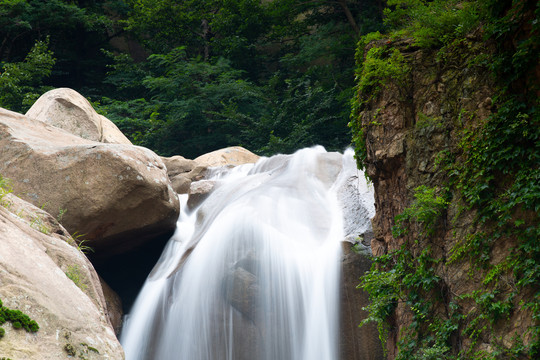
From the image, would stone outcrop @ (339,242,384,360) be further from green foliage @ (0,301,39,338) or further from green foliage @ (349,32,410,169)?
green foliage @ (0,301,39,338)

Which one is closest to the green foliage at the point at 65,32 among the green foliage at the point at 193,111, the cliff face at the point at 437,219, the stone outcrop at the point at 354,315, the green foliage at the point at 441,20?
the green foliage at the point at 193,111

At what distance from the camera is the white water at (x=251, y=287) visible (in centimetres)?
705

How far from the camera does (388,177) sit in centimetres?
619

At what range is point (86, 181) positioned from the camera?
7.98m

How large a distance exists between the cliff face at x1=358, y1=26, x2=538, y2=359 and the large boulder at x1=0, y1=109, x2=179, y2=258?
3890 mm

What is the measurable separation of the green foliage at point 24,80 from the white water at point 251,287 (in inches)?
435

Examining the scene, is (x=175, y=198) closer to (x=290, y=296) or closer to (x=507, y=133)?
(x=290, y=296)

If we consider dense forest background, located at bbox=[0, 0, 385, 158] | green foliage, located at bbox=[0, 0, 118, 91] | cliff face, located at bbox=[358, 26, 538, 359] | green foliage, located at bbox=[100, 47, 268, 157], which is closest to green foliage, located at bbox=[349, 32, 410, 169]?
cliff face, located at bbox=[358, 26, 538, 359]

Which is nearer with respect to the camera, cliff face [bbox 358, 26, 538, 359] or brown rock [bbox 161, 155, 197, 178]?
cliff face [bbox 358, 26, 538, 359]

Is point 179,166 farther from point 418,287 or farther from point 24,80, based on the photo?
point 418,287

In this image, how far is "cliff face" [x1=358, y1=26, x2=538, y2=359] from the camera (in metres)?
4.62

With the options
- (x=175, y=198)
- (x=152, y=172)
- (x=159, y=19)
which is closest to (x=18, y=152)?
(x=152, y=172)

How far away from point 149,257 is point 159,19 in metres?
14.7

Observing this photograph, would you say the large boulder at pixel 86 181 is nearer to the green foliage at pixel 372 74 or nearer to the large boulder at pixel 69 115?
the large boulder at pixel 69 115
